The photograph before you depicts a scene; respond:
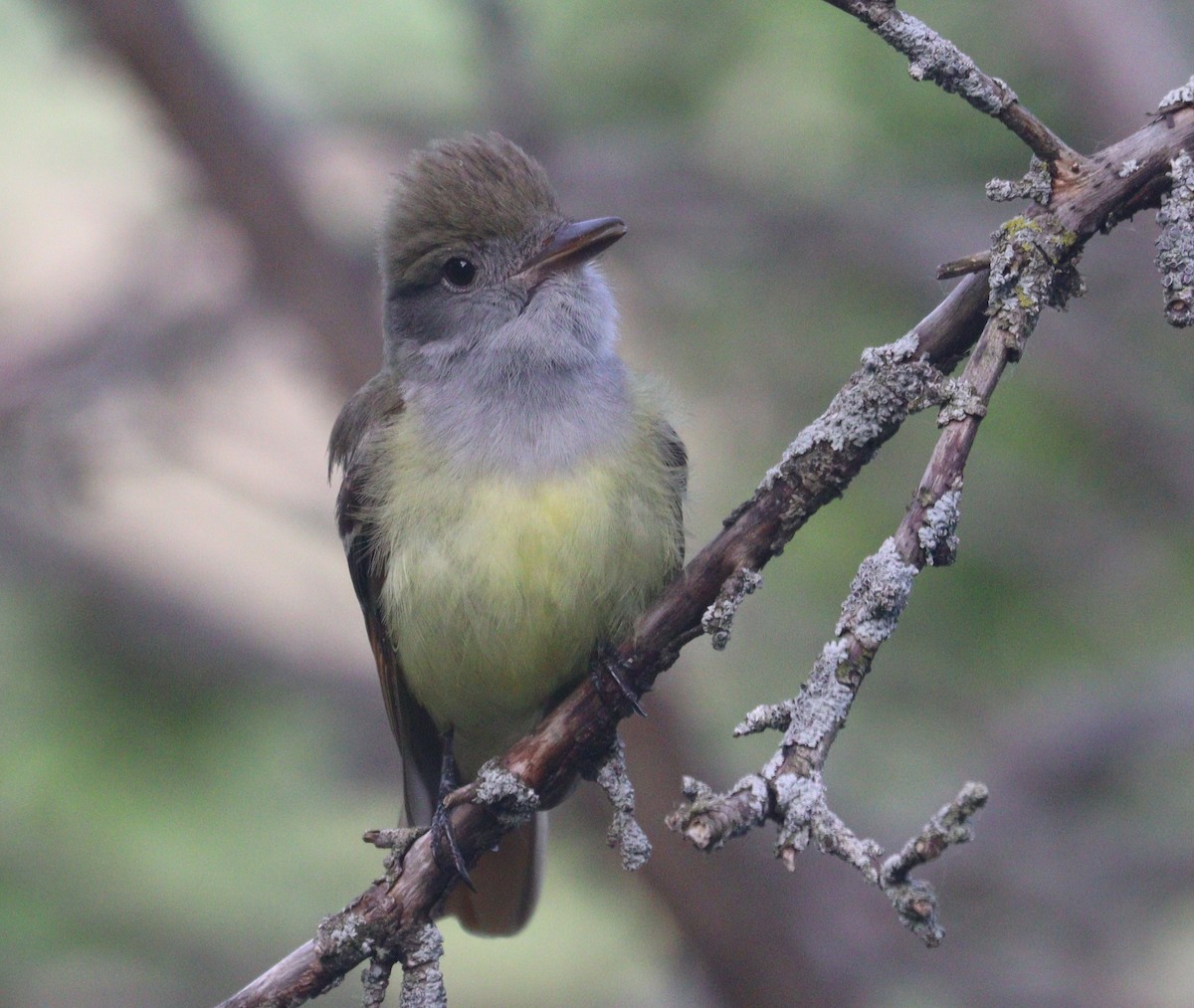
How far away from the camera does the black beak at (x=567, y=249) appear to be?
415 centimetres

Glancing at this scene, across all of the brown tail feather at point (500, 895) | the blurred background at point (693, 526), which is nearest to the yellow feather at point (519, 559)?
the brown tail feather at point (500, 895)

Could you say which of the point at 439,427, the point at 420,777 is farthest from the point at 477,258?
the point at 420,777

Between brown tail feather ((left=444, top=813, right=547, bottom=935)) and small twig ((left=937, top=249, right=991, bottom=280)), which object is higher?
brown tail feather ((left=444, top=813, right=547, bottom=935))

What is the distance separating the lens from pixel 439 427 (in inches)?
156

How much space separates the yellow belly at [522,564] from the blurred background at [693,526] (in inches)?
76.1

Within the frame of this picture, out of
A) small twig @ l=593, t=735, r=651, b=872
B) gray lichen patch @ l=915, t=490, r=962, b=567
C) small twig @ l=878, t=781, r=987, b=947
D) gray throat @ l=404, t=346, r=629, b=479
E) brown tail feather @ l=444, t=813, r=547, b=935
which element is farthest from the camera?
brown tail feather @ l=444, t=813, r=547, b=935

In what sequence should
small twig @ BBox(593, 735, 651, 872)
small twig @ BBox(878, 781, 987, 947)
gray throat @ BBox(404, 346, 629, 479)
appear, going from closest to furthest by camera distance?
small twig @ BBox(878, 781, 987, 947) → small twig @ BBox(593, 735, 651, 872) → gray throat @ BBox(404, 346, 629, 479)

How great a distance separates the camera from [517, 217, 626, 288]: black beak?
4.15m

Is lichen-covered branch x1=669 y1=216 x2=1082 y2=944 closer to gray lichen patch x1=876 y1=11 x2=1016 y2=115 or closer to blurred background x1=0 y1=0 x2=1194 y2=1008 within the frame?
gray lichen patch x1=876 y1=11 x2=1016 y2=115

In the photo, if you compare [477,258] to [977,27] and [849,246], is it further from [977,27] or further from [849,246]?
[977,27]

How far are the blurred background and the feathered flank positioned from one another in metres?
1.21

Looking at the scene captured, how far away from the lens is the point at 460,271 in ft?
14.4

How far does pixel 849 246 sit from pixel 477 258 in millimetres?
2284

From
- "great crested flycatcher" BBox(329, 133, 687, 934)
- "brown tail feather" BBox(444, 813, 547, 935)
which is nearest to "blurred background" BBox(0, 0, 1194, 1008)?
"brown tail feather" BBox(444, 813, 547, 935)
